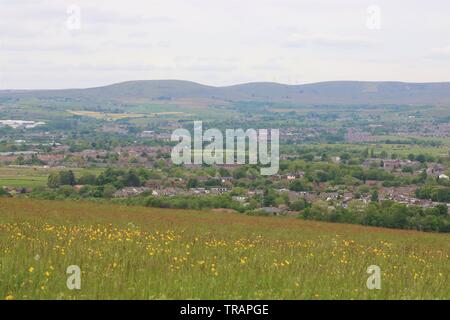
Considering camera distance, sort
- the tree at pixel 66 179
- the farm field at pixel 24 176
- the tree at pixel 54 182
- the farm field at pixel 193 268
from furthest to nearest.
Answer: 1. the tree at pixel 66 179
2. the farm field at pixel 24 176
3. the tree at pixel 54 182
4. the farm field at pixel 193 268

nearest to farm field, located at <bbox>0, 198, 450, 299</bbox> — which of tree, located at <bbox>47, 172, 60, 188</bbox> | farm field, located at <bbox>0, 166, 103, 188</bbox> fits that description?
tree, located at <bbox>47, 172, 60, 188</bbox>

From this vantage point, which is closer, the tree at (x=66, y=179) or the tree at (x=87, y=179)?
the tree at (x=87, y=179)

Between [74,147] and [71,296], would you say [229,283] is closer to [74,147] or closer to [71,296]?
[71,296]

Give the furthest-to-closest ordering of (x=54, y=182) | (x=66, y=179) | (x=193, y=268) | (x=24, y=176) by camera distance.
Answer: (x=24, y=176) → (x=66, y=179) → (x=54, y=182) → (x=193, y=268)

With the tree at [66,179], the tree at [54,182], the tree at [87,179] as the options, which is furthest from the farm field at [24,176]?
the tree at [87,179]

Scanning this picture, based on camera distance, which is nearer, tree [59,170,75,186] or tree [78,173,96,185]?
tree [78,173,96,185]

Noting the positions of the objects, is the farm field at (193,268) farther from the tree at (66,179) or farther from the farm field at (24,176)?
the tree at (66,179)

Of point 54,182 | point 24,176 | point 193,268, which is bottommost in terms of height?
point 24,176

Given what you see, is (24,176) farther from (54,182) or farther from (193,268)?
(193,268)

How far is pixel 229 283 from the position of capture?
9.66 meters

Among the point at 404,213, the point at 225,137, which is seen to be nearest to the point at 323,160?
the point at 225,137

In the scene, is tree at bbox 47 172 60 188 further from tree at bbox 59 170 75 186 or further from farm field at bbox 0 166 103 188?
farm field at bbox 0 166 103 188

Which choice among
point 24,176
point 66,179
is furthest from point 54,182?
point 24,176

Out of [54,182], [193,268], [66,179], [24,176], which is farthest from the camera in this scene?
[24,176]
